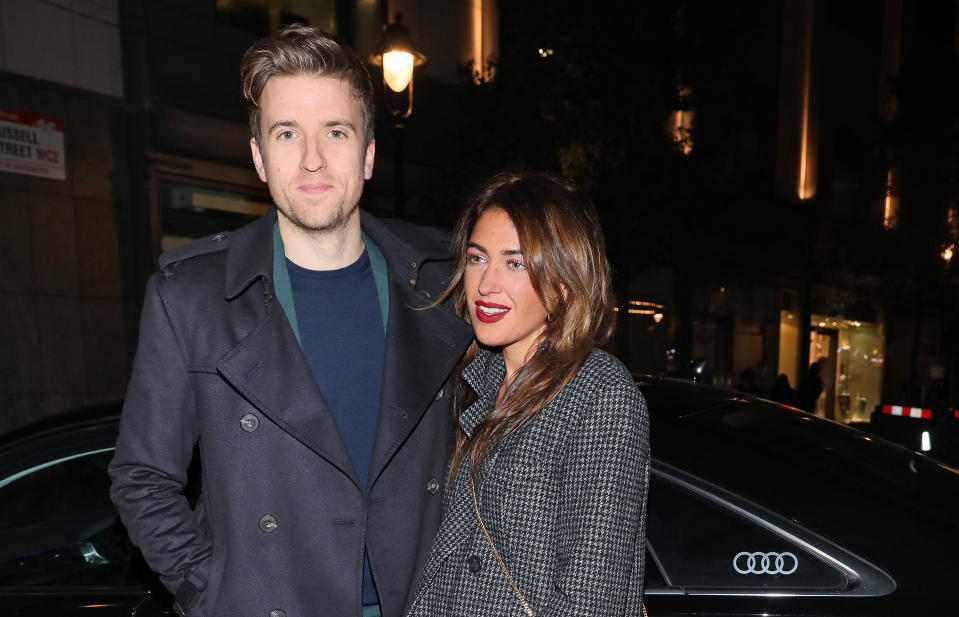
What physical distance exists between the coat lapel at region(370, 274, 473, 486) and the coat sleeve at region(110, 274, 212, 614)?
496 mm

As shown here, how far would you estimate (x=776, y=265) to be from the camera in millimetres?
20344

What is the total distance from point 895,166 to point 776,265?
4.21m

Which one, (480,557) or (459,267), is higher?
(459,267)

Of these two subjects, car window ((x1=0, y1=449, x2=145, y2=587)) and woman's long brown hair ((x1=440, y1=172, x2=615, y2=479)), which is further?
car window ((x1=0, y1=449, x2=145, y2=587))

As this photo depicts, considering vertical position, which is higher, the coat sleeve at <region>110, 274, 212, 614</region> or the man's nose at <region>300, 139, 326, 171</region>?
the man's nose at <region>300, 139, 326, 171</region>

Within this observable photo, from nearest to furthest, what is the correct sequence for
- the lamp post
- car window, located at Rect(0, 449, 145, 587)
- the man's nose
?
the man's nose, car window, located at Rect(0, 449, 145, 587), the lamp post

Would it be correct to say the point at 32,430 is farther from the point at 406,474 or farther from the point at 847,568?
the point at 847,568

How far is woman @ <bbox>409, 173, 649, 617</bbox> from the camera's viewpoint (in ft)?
5.30

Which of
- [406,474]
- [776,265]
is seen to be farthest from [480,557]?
[776,265]

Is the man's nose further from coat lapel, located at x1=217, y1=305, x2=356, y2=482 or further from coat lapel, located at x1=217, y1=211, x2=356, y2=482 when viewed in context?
coat lapel, located at x1=217, y1=305, x2=356, y2=482

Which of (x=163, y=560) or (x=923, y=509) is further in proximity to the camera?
(x=923, y=509)

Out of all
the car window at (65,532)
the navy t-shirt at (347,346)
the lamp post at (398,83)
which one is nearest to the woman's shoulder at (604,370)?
the navy t-shirt at (347,346)

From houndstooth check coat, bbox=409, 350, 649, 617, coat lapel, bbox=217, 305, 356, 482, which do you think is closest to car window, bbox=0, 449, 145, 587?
coat lapel, bbox=217, 305, 356, 482

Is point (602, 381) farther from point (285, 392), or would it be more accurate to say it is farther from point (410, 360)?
point (285, 392)
